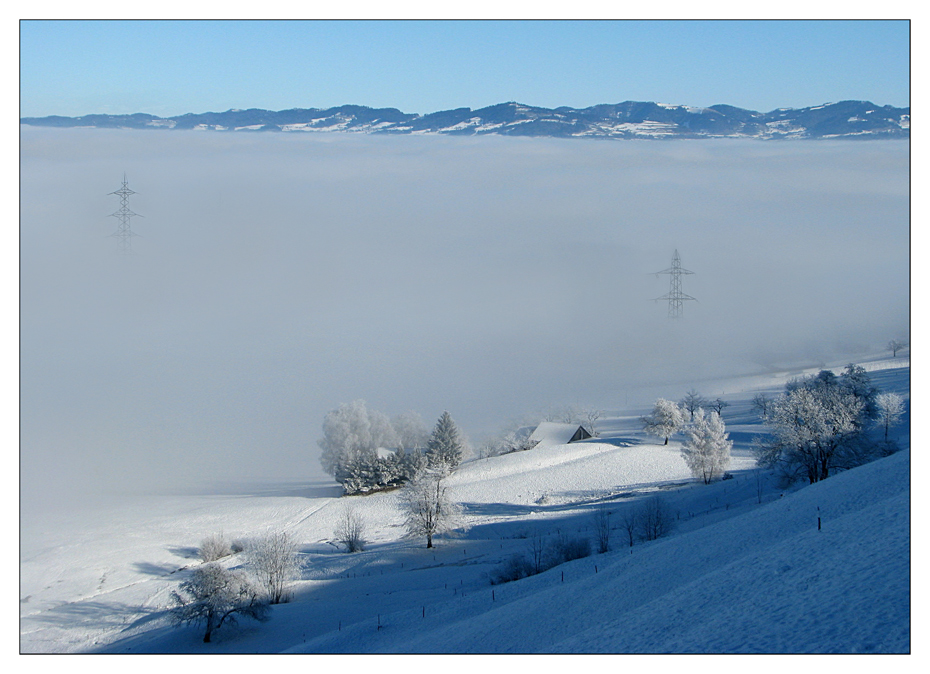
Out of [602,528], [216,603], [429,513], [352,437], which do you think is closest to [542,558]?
[602,528]

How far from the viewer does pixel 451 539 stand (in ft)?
119

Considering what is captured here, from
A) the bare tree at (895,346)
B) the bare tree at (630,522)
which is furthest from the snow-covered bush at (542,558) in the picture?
the bare tree at (895,346)

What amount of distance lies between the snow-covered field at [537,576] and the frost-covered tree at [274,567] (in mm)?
1049

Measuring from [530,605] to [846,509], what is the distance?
10766mm

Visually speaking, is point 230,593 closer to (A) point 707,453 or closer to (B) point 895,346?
(A) point 707,453

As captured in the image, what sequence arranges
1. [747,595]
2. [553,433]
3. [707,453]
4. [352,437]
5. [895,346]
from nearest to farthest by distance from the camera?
[747,595]
[707,453]
[352,437]
[553,433]
[895,346]

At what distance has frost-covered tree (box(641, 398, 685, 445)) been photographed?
57.0m

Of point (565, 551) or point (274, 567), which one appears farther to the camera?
point (565, 551)

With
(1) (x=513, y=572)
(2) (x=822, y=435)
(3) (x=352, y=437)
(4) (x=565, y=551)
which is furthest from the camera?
(3) (x=352, y=437)

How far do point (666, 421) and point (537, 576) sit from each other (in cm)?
3539

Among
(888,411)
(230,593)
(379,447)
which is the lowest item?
(379,447)

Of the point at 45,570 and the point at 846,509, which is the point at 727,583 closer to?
the point at 846,509

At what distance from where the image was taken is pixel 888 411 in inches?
1545

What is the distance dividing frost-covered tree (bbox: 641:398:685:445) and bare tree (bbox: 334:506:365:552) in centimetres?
2970
